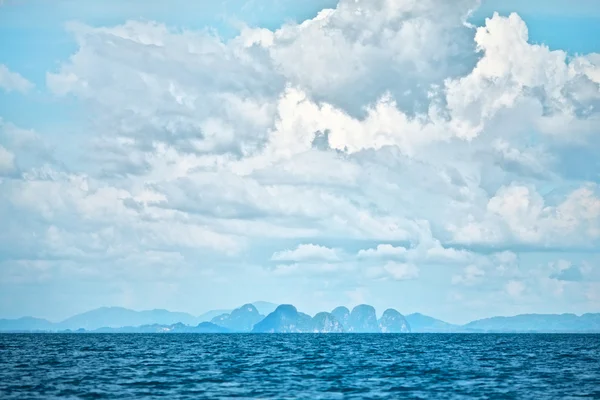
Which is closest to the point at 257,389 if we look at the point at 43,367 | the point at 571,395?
the point at 571,395

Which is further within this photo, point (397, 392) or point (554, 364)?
point (554, 364)

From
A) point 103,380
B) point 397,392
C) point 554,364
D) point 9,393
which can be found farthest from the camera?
point 554,364

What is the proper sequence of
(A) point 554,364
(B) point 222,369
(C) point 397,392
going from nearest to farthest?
(C) point 397,392 → (B) point 222,369 → (A) point 554,364

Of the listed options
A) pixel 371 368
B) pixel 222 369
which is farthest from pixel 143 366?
pixel 371 368

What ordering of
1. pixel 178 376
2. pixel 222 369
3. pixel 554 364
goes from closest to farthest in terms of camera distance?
pixel 178 376
pixel 222 369
pixel 554 364

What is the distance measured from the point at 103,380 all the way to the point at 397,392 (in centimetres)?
3657

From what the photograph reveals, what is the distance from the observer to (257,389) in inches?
3423

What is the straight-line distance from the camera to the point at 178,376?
102 meters

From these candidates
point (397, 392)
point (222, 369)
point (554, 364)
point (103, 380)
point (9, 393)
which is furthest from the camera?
point (554, 364)

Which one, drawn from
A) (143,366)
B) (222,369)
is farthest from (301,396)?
(143,366)

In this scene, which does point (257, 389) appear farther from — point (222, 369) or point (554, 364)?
point (554, 364)

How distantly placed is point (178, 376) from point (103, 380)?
1094cm

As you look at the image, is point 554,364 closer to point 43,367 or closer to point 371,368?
point 371,368

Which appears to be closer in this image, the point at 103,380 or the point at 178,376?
the point at 103,380
